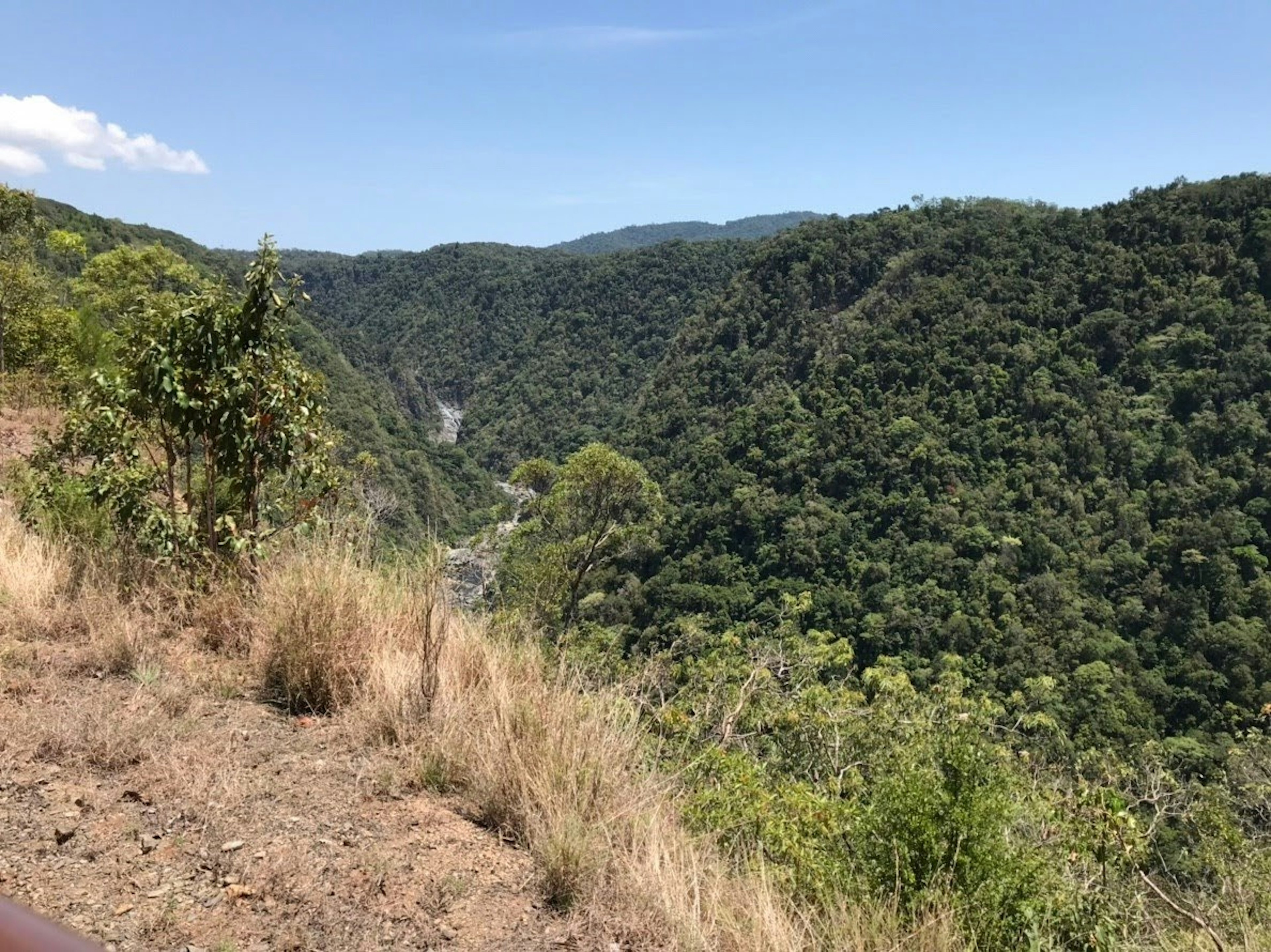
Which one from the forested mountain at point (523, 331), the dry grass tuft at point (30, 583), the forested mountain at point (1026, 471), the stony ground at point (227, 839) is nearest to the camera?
the stony ground at point (227, 839)

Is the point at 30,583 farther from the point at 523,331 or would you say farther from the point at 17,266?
the point at 523,331

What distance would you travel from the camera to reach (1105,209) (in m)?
48.0

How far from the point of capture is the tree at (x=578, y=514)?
1764cm

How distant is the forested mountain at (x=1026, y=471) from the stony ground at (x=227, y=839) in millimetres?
21085

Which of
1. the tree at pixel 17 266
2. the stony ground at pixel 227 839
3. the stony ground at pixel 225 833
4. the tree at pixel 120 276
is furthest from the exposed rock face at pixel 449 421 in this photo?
the stony ground at pixel 227 839

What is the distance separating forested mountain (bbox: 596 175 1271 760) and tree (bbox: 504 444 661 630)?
645 cm

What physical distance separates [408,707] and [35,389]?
9073 millimetres

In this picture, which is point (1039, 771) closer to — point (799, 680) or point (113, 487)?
point (799, 680)

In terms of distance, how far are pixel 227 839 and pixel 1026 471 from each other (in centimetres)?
3656

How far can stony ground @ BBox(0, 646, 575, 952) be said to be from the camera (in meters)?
1.69

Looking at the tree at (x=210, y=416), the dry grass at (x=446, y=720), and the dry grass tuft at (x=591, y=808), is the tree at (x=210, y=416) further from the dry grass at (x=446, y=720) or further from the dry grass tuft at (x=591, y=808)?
the dry grass tuft at (x=591, y=808)

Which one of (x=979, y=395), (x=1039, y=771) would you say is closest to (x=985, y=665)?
(x=1039, y=771)

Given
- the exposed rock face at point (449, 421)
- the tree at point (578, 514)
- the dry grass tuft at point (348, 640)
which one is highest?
the dry grass tuft at point (348, 640)

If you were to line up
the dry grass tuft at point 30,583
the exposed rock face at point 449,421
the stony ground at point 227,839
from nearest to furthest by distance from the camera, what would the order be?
the stony ground at point 227,839
the dry grass tuft at point 30,583
the exposed rock face at point 449,421
